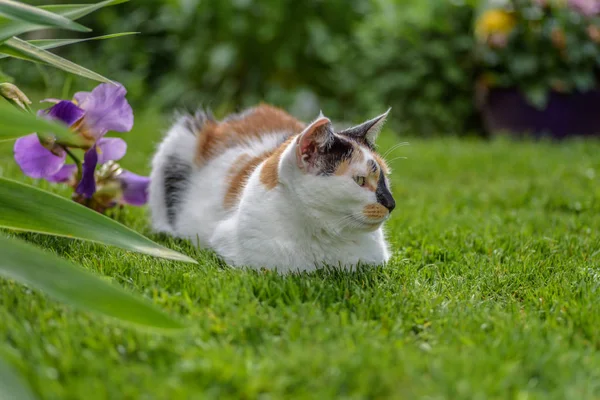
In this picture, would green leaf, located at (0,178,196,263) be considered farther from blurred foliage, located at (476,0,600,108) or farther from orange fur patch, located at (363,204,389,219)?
blurred foliage, located at (476,0,600,108)

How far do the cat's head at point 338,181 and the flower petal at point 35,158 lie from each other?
2.80ft

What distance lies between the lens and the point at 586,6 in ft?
18.0

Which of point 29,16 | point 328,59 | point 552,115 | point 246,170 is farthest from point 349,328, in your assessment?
point 328,59

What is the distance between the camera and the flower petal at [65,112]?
2073 mm

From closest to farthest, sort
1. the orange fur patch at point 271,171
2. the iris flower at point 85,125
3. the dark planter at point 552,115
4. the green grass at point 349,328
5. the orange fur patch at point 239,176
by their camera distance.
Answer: the green grass at point 349,328
the orange fur patch at point 271,171
the iris flower at point 85,125
the orange fur patch at point 239,176
the dark planter at point 552,115

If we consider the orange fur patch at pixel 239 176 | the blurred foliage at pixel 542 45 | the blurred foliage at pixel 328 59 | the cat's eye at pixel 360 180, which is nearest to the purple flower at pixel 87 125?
the orange fur patch at pixel 239 176

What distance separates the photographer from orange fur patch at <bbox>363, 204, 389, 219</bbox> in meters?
1.88

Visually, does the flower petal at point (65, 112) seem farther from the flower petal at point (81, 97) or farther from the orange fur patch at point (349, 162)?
the orange fur patch at point (349, 162)

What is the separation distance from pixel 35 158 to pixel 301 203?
93 cm

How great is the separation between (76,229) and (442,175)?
295cm

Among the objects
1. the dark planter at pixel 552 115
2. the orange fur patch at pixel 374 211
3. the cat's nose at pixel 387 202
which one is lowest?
the dark planter at pixel 552 115

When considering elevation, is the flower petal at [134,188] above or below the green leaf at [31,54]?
below

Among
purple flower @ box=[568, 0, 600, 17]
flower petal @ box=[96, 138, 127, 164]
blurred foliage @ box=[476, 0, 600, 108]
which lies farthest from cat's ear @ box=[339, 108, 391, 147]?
purple flower @ box=[568, 0, 600, 17]

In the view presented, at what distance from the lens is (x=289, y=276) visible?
1.88 meters
